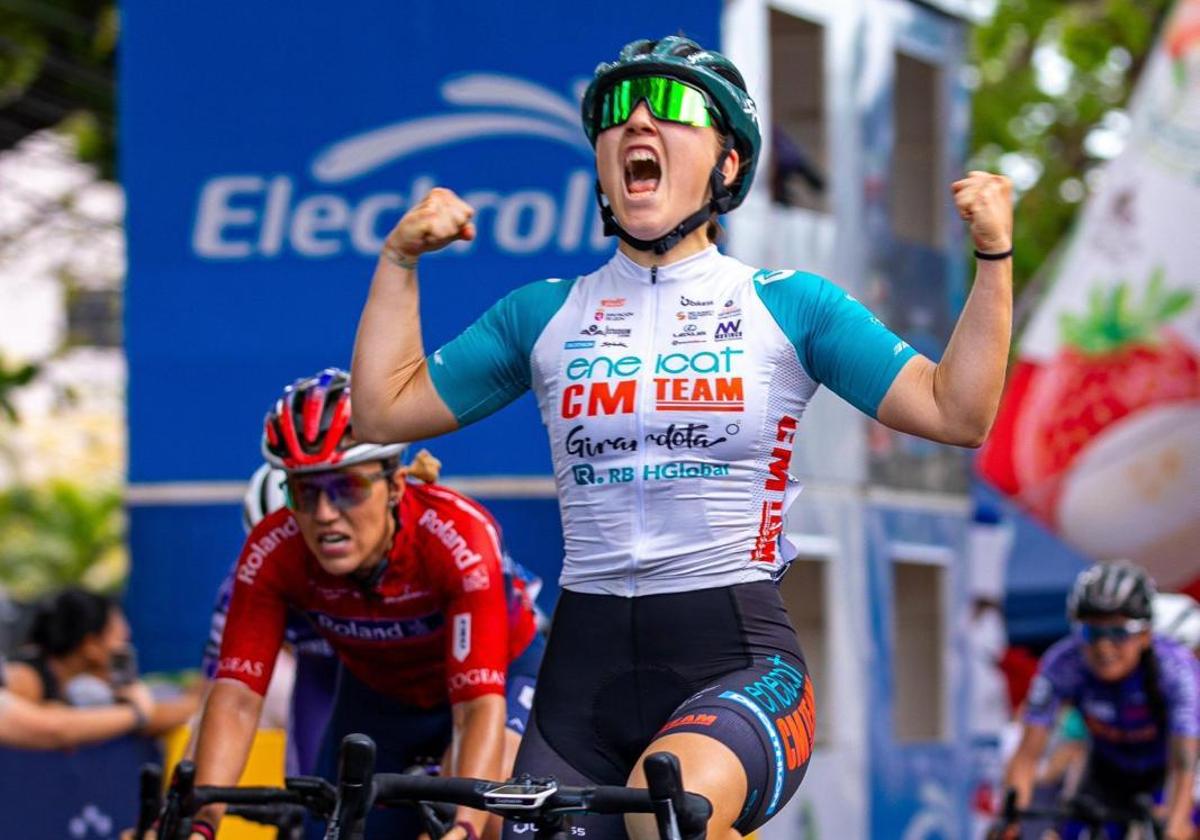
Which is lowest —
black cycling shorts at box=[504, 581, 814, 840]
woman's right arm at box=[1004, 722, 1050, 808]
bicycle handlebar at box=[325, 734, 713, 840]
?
woman's right arm at box=[1004, 722, 1050, 808]

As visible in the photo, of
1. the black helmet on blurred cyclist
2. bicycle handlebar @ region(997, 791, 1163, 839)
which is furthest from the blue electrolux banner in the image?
bicycle handlebar @ region(997, 791, 1163, 839)

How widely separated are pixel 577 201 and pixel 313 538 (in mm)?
6371

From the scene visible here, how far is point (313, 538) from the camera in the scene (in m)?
6.12

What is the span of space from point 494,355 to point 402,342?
221 millimetres

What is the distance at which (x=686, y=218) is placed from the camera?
15.8 feet

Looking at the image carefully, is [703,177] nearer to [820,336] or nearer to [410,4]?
[820,336]

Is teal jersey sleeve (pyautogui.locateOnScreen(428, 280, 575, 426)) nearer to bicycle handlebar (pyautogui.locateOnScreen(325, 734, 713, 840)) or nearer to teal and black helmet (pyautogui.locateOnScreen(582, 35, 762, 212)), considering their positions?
teal and black helmet (pyautogui.locateOnScreen(582, 35, 762, 212))

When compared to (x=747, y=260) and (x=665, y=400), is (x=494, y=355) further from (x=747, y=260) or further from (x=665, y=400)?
(x=747, y=260)

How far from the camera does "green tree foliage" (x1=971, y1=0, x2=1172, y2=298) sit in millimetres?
24938

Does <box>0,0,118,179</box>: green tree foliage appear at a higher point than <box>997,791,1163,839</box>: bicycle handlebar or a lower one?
higher

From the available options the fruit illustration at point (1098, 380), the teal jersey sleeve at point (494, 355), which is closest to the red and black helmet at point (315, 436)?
the teal jersey sleeve at point (494, 355)

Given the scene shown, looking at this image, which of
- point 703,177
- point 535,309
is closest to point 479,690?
point 535,309

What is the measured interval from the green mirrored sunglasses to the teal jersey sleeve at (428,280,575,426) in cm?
42

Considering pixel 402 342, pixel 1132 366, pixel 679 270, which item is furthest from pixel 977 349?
pixel 1132 366
